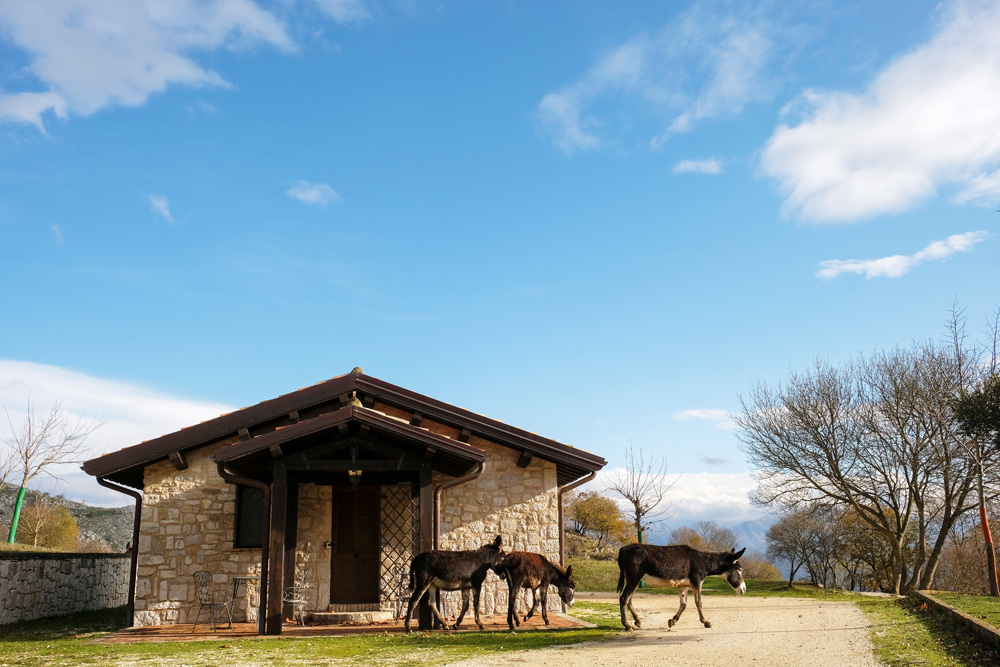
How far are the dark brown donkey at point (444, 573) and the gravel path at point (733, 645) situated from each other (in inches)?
94.8

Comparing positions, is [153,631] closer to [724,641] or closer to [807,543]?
[724,641]

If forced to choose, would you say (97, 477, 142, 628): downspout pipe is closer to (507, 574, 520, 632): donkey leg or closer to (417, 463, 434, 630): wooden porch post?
(417, 463, 434, 630): wooden porch post

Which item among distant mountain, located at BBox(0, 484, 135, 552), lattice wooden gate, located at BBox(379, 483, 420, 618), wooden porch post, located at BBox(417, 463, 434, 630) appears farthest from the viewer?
distant mountain, located at BBox(0, 484, 135, 552)

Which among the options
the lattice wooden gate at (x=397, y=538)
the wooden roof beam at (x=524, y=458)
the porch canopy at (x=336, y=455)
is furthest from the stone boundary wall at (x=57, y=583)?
the wooden roof beam at (x=524, y=458)

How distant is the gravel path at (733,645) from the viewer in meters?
8.27

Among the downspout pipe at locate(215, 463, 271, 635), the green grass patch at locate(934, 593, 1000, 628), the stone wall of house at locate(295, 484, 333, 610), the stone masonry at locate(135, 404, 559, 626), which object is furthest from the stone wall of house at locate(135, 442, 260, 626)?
the green grass patch at locate(934, 593, 1000, 628)

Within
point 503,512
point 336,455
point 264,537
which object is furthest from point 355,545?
point 264,537

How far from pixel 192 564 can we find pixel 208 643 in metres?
3.42

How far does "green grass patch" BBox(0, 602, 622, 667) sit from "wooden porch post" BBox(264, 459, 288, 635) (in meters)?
0.47

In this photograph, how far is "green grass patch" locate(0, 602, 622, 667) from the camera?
8.57m

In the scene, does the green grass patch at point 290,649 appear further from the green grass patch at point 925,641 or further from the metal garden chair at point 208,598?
the green grass patch at point 925,641

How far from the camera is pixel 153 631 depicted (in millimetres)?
12164

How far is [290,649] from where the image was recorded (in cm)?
954

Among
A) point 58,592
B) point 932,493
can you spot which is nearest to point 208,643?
point 58,592
